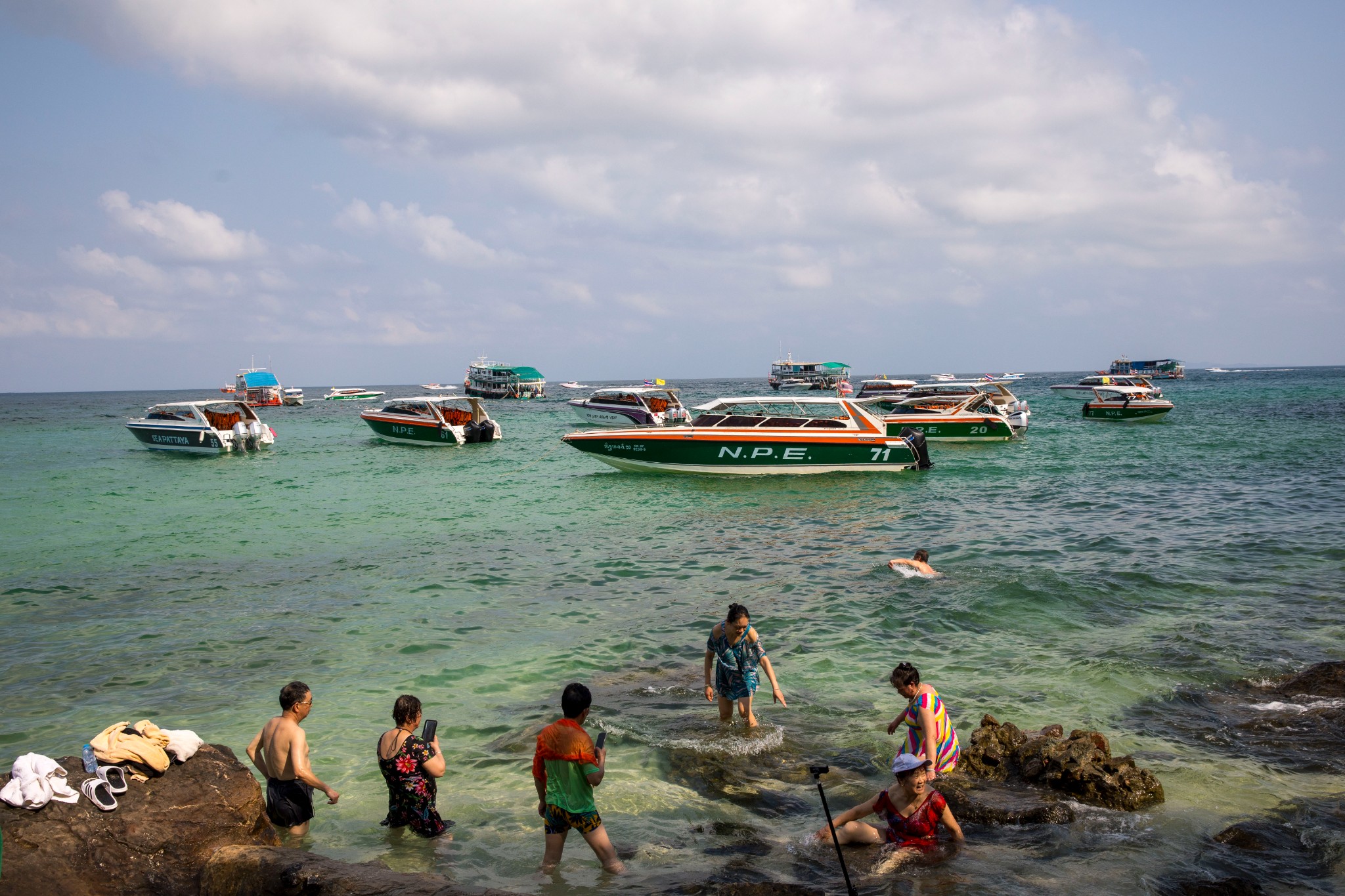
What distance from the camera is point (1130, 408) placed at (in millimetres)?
45562

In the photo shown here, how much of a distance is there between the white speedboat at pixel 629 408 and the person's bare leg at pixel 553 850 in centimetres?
3537

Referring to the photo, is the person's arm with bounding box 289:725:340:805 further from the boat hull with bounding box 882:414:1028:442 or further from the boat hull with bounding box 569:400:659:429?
the boat hull with bounding box 569:400:659:429

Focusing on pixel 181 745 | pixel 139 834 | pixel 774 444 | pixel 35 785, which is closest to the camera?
pixel 35 785

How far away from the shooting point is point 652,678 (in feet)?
29.4

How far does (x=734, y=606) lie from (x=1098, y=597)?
7186 mm

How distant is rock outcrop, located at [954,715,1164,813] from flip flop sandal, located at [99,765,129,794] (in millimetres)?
5879

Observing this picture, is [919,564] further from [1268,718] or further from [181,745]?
[181,745]

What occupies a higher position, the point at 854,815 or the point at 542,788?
the point at 542,788

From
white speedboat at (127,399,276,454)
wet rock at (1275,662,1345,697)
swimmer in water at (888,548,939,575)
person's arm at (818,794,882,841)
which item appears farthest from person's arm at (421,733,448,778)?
white speedboat at (127,399,276,454)

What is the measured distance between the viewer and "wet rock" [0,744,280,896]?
4.46m

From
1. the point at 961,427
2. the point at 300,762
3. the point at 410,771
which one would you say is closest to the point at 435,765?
the point at 410,771

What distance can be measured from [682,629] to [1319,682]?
6.84m

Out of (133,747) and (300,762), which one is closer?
(133,747)

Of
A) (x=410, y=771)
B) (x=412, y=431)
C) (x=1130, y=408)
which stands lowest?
(x=410, y=771)
